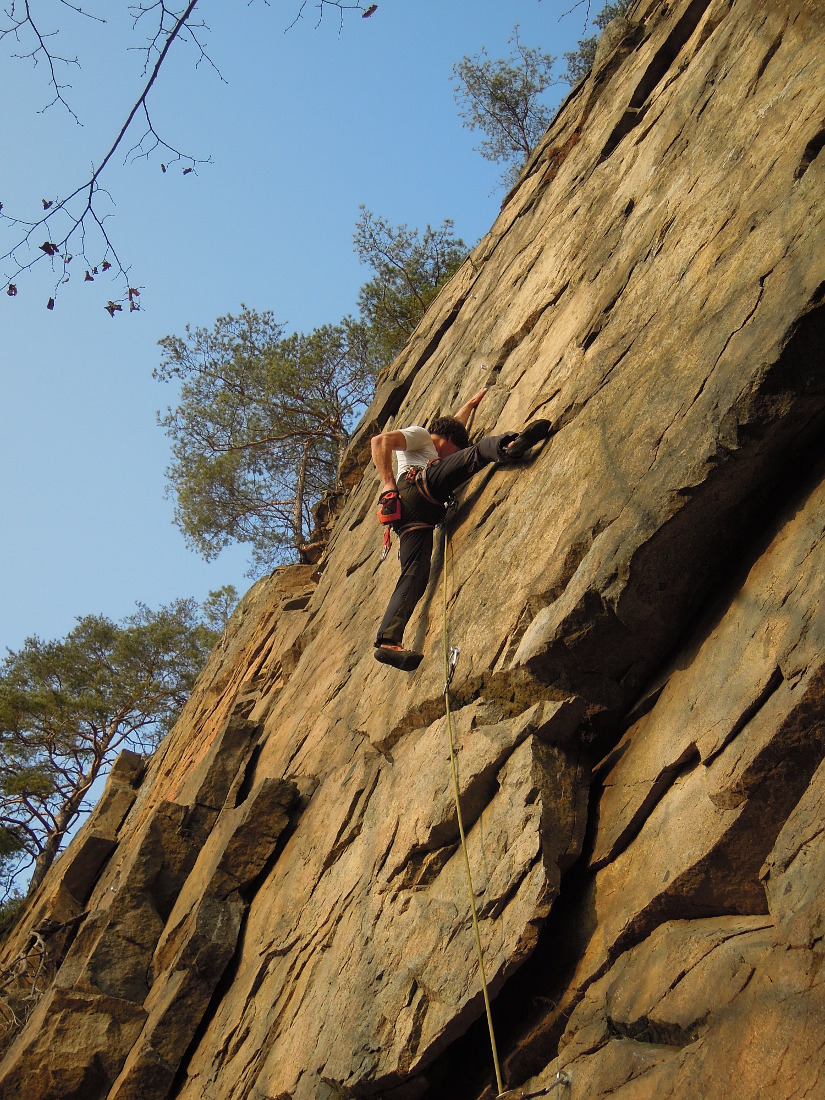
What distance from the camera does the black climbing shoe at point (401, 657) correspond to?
6953mm

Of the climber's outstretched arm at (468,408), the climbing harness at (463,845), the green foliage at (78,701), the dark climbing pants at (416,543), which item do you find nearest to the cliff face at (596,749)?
the climbing harness at (463,845)

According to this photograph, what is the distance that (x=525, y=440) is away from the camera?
6816 mm

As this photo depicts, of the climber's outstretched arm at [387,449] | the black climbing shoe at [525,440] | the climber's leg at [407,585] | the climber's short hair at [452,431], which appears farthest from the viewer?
the climber's short hair at [452,431]

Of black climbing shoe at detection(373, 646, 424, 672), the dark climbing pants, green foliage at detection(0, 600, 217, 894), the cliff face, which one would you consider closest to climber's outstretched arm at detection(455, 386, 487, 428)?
the cliff face

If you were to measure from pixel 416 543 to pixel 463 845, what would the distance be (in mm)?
2864

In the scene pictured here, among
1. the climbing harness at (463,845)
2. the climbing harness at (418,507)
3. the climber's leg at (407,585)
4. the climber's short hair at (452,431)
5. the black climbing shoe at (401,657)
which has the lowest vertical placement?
the climbing harness at (463,845)

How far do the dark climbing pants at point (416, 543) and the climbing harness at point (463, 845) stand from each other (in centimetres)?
20

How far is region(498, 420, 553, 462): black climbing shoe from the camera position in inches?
266

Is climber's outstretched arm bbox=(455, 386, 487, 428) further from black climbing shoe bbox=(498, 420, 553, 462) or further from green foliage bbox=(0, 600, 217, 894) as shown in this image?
green foliage bbox=(0, 600, 217, 894)

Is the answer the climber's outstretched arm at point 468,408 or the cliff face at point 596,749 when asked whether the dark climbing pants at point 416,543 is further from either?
the climber's outstretched arm at point 468,408

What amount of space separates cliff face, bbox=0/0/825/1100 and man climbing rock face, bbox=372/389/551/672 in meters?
0.17

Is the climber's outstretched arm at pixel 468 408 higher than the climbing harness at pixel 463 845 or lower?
higher

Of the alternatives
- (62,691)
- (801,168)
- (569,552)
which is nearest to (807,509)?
(569,552)

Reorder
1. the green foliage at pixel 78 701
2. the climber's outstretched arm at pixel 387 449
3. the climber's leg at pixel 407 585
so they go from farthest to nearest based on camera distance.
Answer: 1. the green foliage at pixel 78 701
2. the climber's outstretched arm at pixel 387 449
3. the climber's leg at pixel 407 585
